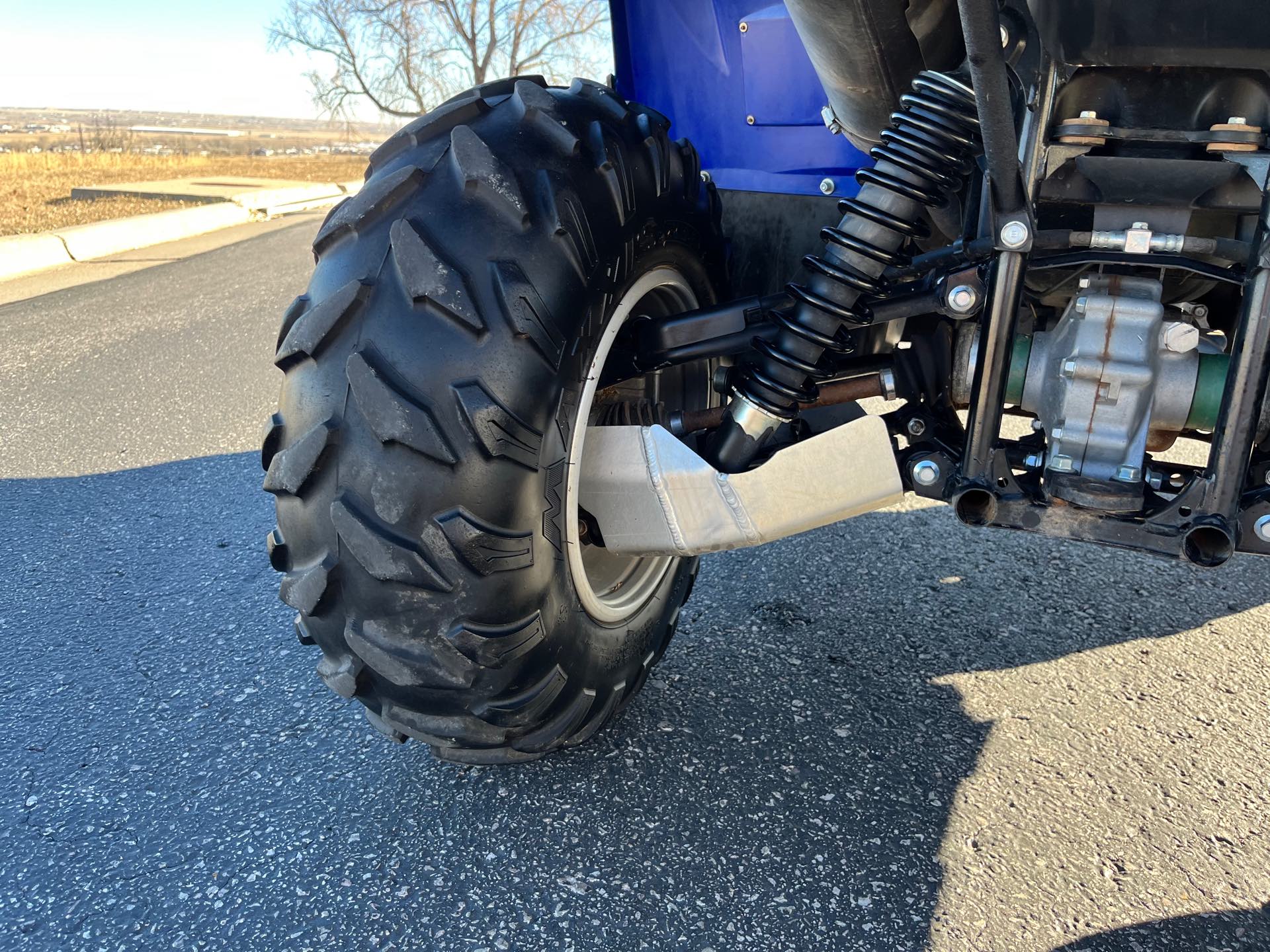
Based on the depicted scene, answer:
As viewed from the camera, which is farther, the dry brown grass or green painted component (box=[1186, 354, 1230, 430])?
the dry brown grass

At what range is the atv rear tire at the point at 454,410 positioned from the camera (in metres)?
1.73

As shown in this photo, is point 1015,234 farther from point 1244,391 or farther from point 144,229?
point 144,229

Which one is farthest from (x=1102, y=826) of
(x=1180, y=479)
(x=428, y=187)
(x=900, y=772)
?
(x=428, y=187)

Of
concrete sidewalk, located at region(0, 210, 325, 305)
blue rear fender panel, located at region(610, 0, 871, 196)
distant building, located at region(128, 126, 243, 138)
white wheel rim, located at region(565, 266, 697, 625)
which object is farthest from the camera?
distant building, located at region(128, 126, 243, 138)

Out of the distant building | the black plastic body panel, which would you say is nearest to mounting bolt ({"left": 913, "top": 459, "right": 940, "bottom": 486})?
the black plastic body panel

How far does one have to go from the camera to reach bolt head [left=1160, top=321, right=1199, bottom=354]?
1.84 metres

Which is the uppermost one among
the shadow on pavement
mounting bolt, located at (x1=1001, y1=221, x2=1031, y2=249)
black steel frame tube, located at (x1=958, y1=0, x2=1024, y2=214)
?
black steel frame tube, located at (x1=958, y1=0, x2=1024, y2=214)

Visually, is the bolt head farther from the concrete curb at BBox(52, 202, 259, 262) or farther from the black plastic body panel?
the concrete curb at BBox(52, 202, 259, 262)

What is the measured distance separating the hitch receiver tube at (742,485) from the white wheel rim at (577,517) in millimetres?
107

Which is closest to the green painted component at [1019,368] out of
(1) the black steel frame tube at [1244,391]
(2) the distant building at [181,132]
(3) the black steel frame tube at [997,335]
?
(3) the black steel frame tube at [997,335]

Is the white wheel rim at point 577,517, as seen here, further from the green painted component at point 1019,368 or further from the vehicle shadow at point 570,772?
the green painted component at point 1019,368

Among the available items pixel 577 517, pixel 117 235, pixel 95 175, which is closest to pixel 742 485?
pixel 577 517

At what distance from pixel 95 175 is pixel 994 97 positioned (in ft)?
62.6

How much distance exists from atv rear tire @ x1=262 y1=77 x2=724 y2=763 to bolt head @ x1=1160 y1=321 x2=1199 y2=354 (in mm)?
1002
